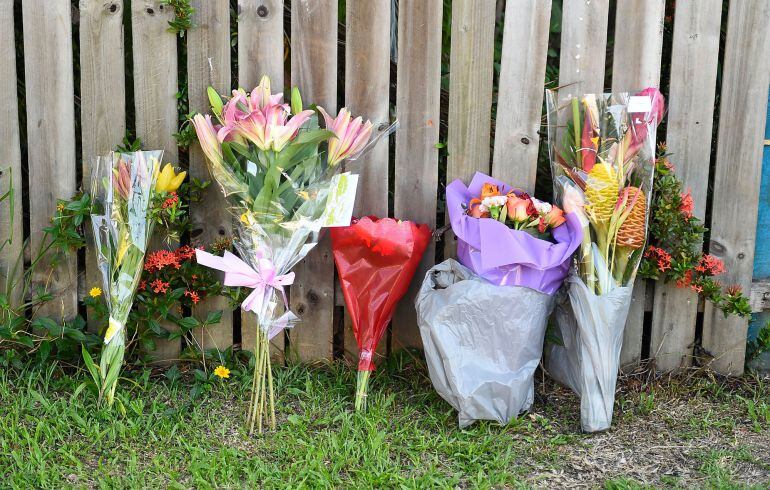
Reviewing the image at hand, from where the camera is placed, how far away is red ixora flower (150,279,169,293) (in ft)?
9.95

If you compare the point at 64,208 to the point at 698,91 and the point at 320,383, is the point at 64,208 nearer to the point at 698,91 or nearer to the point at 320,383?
the point at 320,383

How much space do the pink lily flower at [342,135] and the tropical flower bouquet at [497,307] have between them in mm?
480

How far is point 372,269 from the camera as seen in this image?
2883 mm

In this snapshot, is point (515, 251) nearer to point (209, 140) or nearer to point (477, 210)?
A: point (477, 210)

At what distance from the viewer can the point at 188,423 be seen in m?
2.80

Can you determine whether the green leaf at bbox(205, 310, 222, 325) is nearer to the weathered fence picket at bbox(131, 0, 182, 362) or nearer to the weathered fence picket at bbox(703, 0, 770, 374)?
the weathered fence picket at bbox(131, 0, 182, 362)

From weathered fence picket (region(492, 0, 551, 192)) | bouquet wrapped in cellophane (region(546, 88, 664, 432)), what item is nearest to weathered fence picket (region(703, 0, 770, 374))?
bouquet wrapped in cellophane (region(546, 88, 664, 432))

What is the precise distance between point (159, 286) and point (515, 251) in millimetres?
1346

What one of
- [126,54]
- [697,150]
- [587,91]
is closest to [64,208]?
[126,54]

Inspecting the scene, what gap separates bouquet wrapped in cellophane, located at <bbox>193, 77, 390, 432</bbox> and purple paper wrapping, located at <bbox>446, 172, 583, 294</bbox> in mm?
446

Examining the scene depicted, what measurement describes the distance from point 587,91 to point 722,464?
1401mm

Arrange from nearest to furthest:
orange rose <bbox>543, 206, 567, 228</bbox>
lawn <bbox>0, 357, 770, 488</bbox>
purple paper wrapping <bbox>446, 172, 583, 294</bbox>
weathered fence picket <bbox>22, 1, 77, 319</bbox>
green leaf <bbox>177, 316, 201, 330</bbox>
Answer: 1. lawn <bbox>0, 357, 770, 488</bbox>
2. purple paper wrapping <bbox>446, 172, 583, 294</bbox>
3. orange rose <bbox>543, 206, 567, 228</bbox>
4. weathered fence picket <bbox>22, 1, 77, 319</bbox>
5. green leaf <bbox>177, 316, 201, 330</bbox>

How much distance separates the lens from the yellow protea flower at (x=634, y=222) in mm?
2783

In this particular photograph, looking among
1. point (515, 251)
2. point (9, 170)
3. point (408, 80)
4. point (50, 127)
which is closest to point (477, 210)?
point (515, 251)
